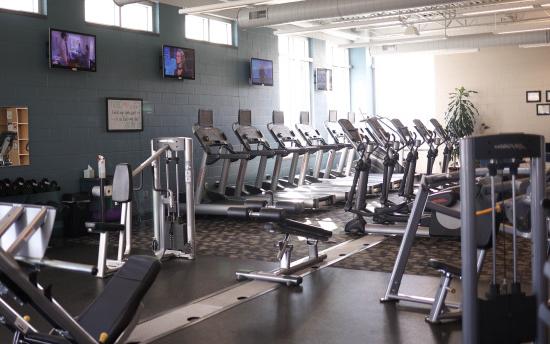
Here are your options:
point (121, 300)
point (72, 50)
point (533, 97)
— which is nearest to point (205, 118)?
point (72, 50)

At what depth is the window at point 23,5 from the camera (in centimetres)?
759

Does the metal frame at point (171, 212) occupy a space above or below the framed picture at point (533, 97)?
below

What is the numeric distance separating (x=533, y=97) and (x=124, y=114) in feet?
33.5

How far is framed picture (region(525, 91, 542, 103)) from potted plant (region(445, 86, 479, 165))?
1.21 meters

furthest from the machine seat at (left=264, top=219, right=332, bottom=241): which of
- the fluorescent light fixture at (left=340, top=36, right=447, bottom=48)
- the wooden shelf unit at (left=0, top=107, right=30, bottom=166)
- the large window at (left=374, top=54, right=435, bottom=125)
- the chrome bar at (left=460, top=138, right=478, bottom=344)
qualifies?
the large window at (left=374, top=54, right=435, bottom=125)

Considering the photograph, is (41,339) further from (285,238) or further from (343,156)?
(343,156)

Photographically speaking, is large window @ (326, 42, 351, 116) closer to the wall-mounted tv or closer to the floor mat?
the wall-mounted tv

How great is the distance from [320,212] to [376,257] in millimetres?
3421

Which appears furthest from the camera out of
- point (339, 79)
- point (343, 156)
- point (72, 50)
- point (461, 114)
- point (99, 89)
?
point (339, 79)

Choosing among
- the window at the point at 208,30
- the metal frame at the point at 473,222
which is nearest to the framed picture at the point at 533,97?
the window at the point at 208,30

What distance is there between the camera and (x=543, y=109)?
14703 millimetres

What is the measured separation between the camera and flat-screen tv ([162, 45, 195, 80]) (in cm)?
965

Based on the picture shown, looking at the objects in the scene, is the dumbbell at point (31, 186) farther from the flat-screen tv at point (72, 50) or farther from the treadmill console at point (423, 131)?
the treadmill console at point (423, 131)

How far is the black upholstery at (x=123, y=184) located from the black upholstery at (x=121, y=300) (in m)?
2.59
